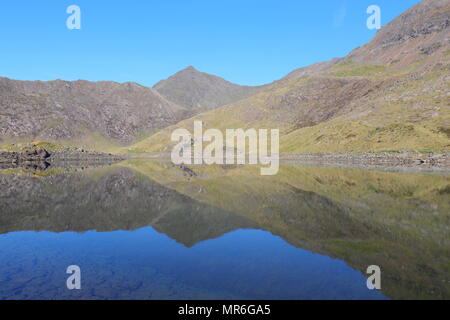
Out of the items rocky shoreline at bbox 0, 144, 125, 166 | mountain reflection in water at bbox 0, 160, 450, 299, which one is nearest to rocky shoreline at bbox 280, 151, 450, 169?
mountain reflection in water at bbox 0, 160, 450, 299

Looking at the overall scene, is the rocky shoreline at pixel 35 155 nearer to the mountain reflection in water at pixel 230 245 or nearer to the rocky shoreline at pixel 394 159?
the rocky shoreline at pixel 394 159

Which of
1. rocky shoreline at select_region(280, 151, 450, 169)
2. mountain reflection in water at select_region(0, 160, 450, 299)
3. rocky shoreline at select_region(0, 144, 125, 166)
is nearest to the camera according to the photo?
mountain reflection in water at select_region(0, 160, 450, 299)

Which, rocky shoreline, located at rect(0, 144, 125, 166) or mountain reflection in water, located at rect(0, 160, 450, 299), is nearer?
mountain reflection in water, located at rect(0, 160, 450, 299)

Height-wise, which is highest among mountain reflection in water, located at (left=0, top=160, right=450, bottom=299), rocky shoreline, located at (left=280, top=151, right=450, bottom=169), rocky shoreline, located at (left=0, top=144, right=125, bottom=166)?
rocky shoreline, located at (left=0, top=144, right=125, bottom=166)

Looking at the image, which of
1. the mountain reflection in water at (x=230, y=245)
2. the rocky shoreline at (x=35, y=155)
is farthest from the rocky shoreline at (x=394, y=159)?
the rocky shoreline at (x=35, y=155)

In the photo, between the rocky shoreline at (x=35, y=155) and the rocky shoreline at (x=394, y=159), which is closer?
the rocky shoreline at (x=394, y=159)

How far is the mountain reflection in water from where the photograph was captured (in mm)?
14422

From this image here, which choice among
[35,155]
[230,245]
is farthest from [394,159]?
[35,155]

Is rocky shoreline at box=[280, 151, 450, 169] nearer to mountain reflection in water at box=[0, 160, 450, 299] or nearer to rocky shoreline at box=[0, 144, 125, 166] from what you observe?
mountain reflection in water at box=[0, 160, 450, 299]

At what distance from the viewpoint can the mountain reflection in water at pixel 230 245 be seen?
14422 millimetres

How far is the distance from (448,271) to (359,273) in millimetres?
4259

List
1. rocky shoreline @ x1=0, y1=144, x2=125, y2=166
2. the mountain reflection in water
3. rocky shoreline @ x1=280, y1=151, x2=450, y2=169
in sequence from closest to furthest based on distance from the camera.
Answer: the mountain reflection in water, rocky shoreline @ x1=280, y1=151, x2=450, y2=169, rocky shoreline @ x1=0, y1=144, x2=125, y2=166

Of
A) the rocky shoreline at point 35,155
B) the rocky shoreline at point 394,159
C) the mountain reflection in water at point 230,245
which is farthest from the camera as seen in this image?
the rocky shoreline at point 35,155
